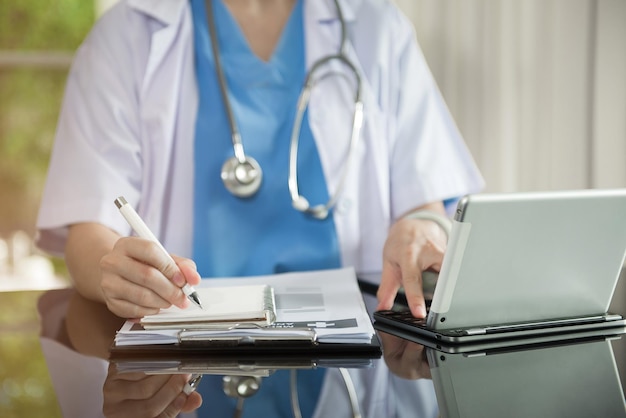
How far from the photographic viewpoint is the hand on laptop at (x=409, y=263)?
83 cm

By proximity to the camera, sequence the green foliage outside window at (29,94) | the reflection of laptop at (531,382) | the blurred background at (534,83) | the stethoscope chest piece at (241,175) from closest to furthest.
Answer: the reflection of laptop at (531,382), the stethoscope chest piece at (241,175), the blurred background at (534,83), the green foliage outside window at (29,94)

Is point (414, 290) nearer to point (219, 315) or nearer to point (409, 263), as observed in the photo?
point (409, 263)

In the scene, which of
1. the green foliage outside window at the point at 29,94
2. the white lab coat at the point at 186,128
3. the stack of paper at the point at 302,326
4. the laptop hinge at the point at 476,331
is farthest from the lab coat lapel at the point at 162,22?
the green foliage outside window at the point at 29,94

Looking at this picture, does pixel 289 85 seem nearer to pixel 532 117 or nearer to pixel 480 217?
pixel 480 217

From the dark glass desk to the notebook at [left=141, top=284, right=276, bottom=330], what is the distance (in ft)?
0.21

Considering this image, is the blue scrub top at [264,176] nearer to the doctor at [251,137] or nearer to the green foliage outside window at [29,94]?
the doctor at [251,137]

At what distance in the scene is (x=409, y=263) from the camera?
0.87m

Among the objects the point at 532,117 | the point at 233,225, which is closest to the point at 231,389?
the point at 233,225

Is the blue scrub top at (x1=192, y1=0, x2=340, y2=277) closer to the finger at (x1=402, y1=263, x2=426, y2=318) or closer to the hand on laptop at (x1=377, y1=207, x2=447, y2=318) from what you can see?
the hand on laptop at (x1=377, y1=207, x2=447, y2=318)

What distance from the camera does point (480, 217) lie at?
65cm

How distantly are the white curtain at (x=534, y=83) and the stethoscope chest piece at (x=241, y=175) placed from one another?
1140 millimetres

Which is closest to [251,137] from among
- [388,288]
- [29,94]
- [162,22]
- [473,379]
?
[162,22]

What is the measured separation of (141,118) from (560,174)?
1.34m

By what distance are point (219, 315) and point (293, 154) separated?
23.6 inches
